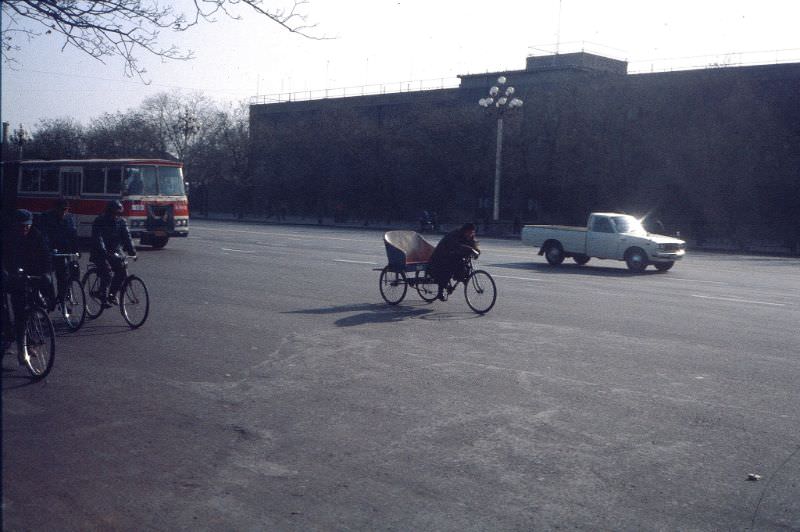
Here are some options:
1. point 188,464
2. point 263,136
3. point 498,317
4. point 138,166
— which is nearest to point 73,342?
point 188,464

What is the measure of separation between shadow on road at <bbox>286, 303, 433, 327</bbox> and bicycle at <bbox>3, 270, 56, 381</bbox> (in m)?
4.80

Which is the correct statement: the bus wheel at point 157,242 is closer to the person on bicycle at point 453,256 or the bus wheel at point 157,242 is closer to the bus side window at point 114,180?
the bus side window at point 114,180

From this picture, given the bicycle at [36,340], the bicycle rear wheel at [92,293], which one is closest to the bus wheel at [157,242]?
the bicycle rear wheel at [92,293]

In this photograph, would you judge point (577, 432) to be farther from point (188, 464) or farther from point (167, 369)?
point (167, 369)

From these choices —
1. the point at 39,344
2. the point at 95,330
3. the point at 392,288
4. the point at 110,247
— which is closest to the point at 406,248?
the point at 392,288

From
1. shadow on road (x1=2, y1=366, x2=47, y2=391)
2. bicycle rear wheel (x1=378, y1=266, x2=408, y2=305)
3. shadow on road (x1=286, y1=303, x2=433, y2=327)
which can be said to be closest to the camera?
shadow on road (x1=2, y1=366, x2=47, y2=391)

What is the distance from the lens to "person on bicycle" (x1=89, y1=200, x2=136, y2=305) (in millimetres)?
12102

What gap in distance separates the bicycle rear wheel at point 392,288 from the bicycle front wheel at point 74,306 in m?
5.16

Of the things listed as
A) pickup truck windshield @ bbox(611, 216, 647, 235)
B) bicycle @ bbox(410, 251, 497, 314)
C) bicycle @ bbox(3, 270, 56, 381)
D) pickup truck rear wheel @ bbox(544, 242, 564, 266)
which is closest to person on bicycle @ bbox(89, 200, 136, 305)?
bicycle @ bbox(3, 270, 56, 381)

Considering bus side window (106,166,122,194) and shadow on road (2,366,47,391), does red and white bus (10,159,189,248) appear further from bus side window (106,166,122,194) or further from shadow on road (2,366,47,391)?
shadow on road (2,366,47,391)

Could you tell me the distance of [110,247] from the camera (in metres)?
12.2

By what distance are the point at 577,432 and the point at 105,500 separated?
12.2 feet

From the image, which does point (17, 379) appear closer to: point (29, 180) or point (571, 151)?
point (29, 180)

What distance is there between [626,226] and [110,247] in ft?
54.0
